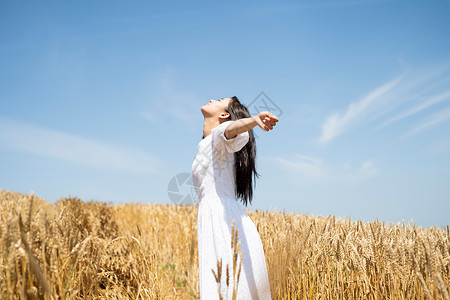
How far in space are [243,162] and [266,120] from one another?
24.8 inches

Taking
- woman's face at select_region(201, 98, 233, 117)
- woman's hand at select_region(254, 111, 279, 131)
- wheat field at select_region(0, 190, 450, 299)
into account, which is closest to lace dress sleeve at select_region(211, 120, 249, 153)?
woman's hand at select_region(254, 111, 279, 131)

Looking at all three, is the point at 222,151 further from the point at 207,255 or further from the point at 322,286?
the point at 322,286

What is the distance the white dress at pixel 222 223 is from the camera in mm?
2047

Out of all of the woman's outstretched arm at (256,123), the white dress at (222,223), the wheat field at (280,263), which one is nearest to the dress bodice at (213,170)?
the white dress at (222,223)

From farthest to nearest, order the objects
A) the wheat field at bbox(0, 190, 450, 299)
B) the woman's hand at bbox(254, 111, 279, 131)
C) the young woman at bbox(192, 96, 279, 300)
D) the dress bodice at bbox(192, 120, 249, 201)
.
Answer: the dress bodice at bbox(192, 120, 249, 201) → the young woman at bbox(192, 96, 279, 300) → the woman's hand at bbox(254, 111, 279, 131) → the wheat field at bbox(0, 190, 450, 299)

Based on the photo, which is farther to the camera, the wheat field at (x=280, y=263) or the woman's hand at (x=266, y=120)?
the woman's hand at (x=266, y=120)

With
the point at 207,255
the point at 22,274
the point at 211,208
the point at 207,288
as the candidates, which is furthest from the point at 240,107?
the point at 22,274

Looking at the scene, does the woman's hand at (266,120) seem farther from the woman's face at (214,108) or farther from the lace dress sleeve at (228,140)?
the woman's face at (214,108)

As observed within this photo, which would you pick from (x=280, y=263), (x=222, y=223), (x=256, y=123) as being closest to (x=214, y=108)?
(x=256, y=123)

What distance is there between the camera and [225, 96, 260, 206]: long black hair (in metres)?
2.42

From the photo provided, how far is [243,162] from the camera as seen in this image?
2416 mm

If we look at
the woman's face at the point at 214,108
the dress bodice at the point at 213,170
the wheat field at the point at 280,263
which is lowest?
the wheat field at the point at 280,263

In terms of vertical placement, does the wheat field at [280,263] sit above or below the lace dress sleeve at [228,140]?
below

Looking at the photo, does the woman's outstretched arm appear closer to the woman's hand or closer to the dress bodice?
the woman's hand
